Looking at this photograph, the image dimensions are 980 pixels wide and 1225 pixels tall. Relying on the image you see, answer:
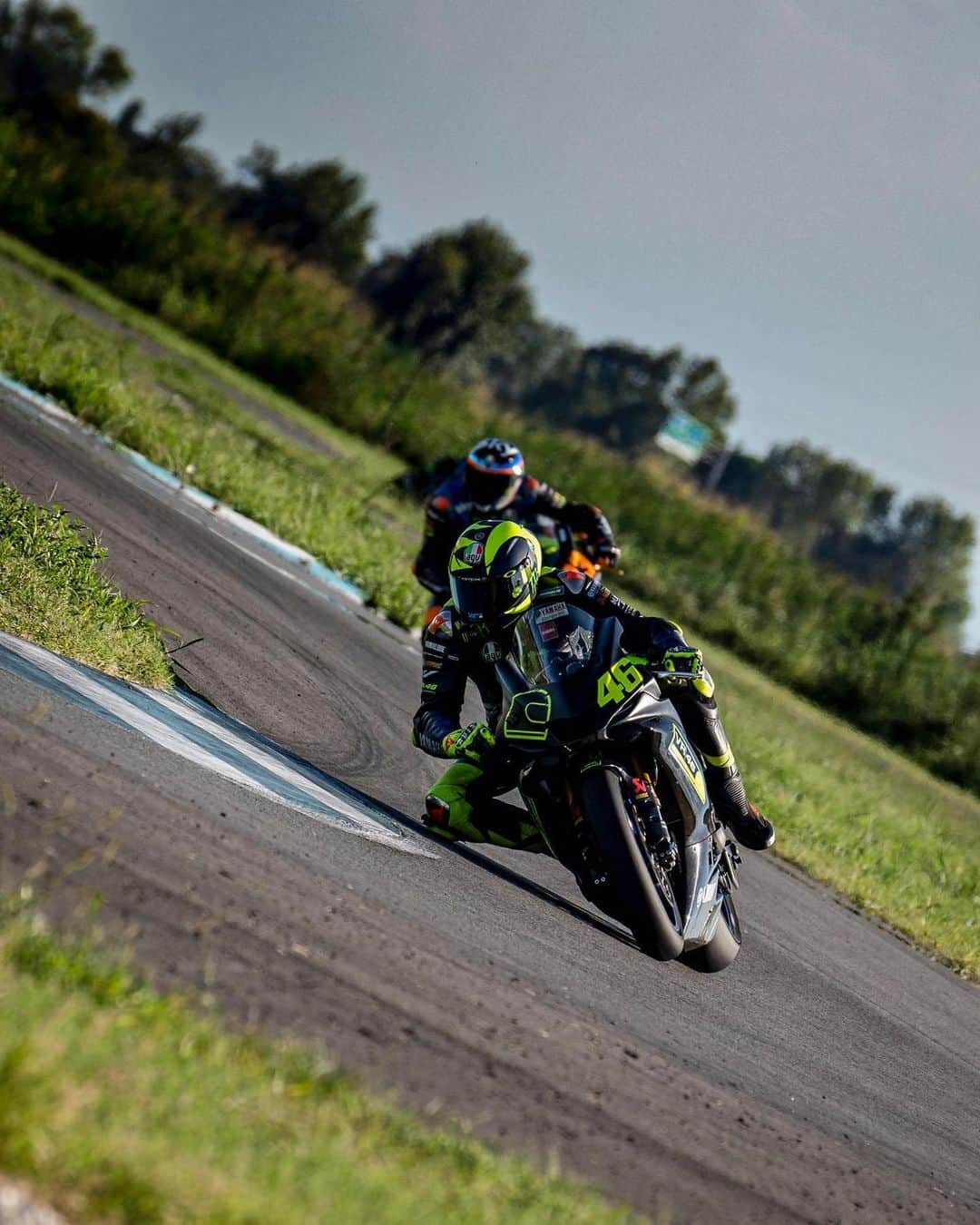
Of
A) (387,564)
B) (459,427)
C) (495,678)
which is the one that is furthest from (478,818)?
(459,427)

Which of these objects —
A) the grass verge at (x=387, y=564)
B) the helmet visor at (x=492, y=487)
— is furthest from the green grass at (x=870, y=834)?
the helmet visor at (x=492, y=487)

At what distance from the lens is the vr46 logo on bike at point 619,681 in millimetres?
5770

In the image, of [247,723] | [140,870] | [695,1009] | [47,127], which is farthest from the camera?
[47,127]

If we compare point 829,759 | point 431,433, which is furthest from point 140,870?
point 431,433

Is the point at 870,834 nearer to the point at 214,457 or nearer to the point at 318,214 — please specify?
the point at 214,457

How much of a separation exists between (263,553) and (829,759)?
995cm

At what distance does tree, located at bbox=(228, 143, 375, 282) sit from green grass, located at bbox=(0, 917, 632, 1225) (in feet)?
214

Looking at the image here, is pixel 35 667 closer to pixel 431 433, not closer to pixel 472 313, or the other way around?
pixel 431 433

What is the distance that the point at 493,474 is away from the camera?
9.13 metres

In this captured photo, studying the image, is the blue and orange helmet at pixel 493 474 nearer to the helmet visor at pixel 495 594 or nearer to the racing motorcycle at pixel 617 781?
the helmet visor at pixel 495 594

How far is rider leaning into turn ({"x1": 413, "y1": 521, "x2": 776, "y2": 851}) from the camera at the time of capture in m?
6.24

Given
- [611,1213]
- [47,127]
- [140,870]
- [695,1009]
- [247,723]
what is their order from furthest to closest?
[47,127]
[247,723]
[695,1009]
[140,870]
[611,1213]

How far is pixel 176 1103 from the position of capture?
2.77 meters

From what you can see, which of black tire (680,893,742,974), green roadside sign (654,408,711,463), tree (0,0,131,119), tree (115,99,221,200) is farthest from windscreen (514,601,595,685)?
tree (0,0,131,119)
